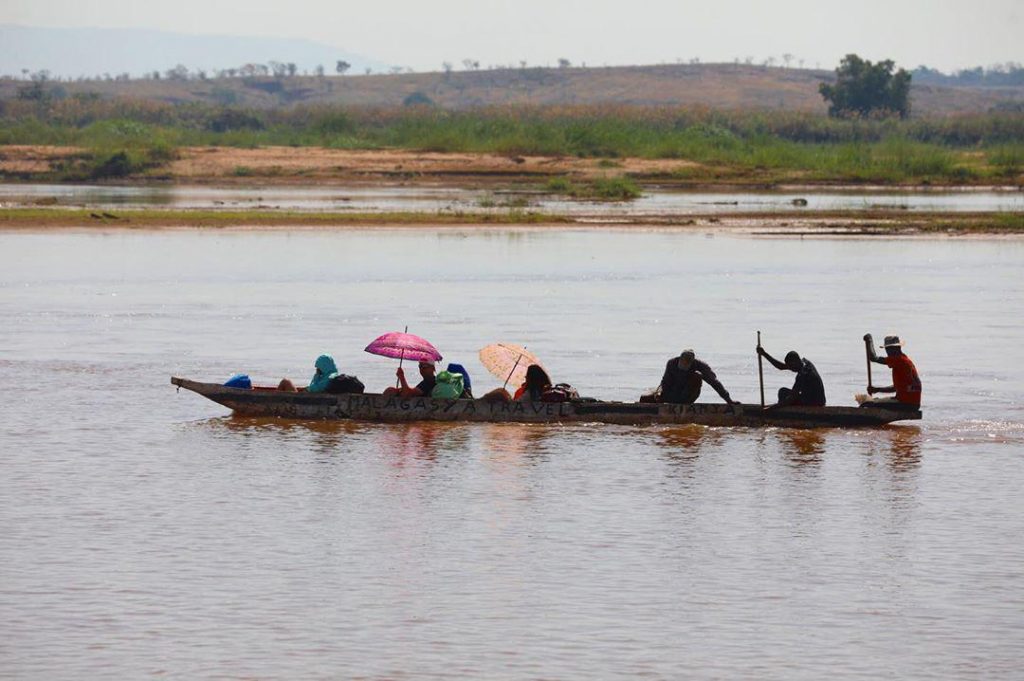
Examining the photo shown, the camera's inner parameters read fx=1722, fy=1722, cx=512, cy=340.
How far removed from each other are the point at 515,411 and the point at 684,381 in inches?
73.1

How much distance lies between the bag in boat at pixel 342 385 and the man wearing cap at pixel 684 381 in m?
3.30

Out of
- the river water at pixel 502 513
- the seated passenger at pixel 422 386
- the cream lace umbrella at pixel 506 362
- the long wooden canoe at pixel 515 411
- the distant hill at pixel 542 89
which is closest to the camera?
the river water at pixel 502 513

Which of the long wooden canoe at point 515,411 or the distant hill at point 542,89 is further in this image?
the distant hill at point 542,89

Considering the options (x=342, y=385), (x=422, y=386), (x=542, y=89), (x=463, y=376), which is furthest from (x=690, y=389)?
(x=542, y=89)

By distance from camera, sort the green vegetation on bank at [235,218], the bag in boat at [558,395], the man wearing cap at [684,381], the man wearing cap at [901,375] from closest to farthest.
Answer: the man wearing cap at [901,375] < the man wearing cap at [684,381] < the bag in boat at [558,395] < the green vegetation on bank at [235,218]

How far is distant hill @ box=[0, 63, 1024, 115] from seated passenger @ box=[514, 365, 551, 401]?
142 meters

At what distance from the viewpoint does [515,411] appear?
18.7 metres

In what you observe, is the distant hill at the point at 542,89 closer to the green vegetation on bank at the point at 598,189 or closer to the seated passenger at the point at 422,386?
the green vegetation on bank at the point at 598,189

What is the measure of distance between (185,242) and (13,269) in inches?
258

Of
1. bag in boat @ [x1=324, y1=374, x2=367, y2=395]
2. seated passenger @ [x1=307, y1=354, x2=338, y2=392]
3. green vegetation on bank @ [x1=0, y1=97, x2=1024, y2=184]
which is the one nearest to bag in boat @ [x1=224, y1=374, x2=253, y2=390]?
seated passenger @ [x1=307, y1=354, x2=338, y2=392]

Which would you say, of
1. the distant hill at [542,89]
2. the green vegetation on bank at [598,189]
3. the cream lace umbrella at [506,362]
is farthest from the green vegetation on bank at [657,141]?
the distant hill at [542,89]

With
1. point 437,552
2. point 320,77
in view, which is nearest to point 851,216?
point 437,552

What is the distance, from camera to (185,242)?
4219 centimetres

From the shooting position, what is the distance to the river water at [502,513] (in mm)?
11008
